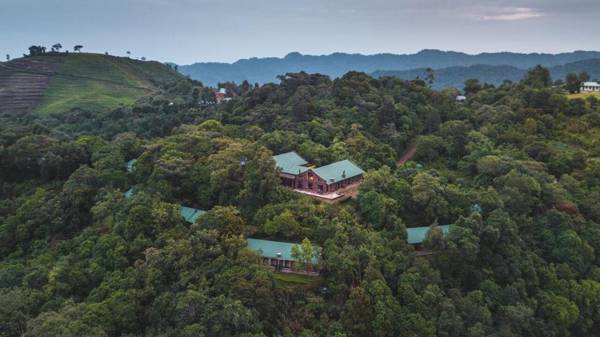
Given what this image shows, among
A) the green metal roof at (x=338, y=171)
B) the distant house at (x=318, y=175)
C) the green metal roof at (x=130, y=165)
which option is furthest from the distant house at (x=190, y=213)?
the green metal roof at (x=338, y=171)

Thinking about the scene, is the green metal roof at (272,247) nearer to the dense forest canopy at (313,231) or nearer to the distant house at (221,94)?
the dense forest canopy at (313,231)

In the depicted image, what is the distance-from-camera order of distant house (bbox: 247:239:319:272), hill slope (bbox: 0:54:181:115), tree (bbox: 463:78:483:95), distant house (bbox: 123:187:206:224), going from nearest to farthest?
distant house (bbox: 247:239:319:272)
distant house (bbox: 123:187:206:224)
tree (bbox: 463:78:483:95)
hill slope (bbox: 0:54:181:115)

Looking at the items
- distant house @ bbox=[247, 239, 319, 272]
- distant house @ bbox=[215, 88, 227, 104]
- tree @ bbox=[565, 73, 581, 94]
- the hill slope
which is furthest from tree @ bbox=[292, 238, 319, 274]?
the hill slope

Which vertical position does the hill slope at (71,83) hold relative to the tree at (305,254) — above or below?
above

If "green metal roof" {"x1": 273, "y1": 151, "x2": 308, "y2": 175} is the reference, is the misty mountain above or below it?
above

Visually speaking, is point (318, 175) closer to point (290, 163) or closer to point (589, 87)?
point (290, 163)

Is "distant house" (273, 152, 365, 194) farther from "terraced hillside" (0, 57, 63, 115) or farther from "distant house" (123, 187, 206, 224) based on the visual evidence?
"terraced hillside" (0, 57, 63, 115)

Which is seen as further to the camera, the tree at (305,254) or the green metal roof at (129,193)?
the green metal roof at (129,193)
